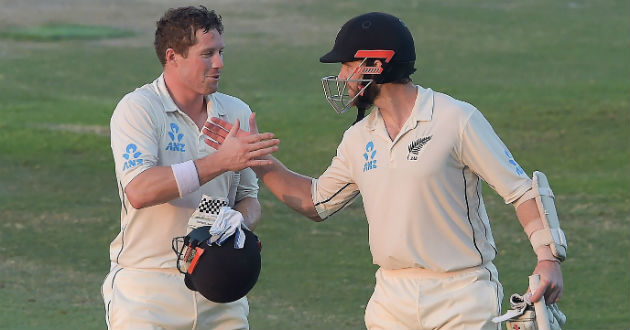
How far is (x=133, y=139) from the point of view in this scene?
592 cm

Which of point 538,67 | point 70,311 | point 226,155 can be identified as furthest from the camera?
point 538,67

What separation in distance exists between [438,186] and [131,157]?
4.44 ft

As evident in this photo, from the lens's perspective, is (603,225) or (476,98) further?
(476,98)

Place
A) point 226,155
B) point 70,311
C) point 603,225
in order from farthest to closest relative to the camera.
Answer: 1. point 603,225
2. point 70,311
3. point 226,155

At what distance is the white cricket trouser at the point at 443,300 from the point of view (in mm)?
5629

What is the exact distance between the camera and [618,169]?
58.0ft

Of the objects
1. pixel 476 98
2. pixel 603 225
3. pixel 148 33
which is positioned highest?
pixel 603 225

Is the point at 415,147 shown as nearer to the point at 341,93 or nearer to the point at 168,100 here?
the point at 341,93

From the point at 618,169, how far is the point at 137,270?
12.6m

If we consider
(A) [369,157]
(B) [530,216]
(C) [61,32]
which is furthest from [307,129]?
(B) [530,216]

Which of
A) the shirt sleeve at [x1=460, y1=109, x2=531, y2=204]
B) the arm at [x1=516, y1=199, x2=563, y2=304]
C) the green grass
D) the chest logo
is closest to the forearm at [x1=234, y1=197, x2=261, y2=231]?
the chest logo

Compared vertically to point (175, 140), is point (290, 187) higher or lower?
lower

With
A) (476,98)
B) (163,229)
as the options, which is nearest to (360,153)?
(163,229)

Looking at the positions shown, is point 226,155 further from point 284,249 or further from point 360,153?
point 284,249
